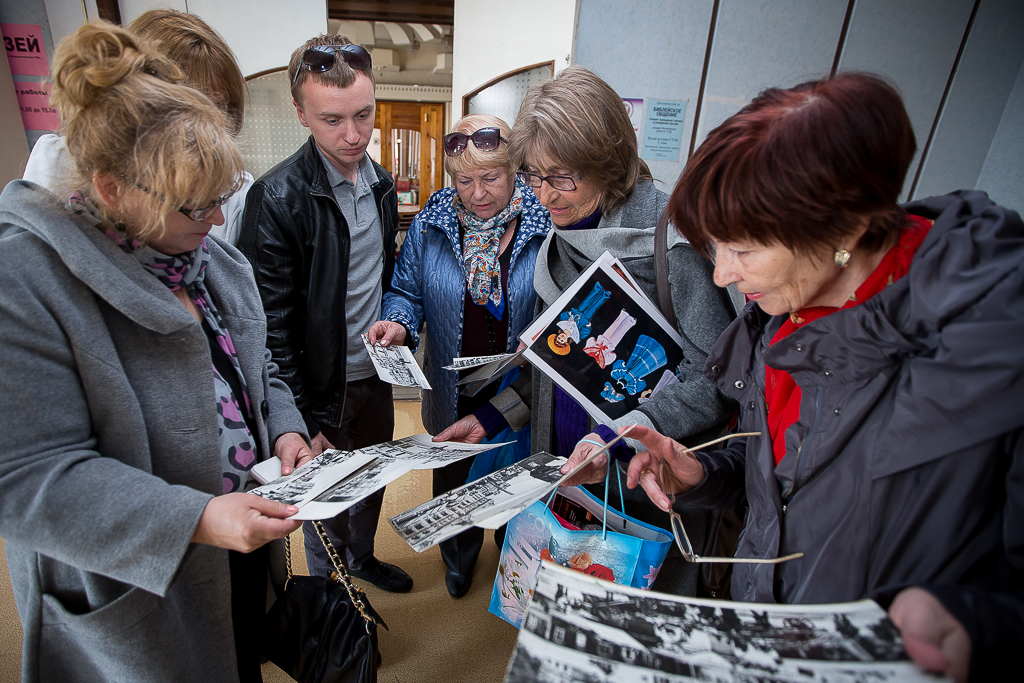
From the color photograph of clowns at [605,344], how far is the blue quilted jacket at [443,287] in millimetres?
472

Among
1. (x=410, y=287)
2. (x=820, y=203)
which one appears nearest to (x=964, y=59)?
(x=820, y=203)

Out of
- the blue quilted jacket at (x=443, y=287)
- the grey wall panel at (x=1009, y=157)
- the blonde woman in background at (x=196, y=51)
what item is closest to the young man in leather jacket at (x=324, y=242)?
the blue quilted jacket at (x=443, y=287)

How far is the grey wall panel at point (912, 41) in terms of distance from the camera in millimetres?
2420

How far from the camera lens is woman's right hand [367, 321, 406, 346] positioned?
1.72 m

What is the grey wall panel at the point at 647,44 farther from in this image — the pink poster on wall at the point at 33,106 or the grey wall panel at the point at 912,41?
the pink poster on wall at the point at 33,106

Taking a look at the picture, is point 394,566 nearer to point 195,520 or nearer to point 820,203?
point 195,520

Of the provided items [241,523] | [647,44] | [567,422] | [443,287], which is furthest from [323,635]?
[647,44]

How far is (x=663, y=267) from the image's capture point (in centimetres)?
122

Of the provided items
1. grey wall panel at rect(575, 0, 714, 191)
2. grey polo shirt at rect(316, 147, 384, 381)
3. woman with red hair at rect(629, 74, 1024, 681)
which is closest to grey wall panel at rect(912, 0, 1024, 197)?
grey wall panel at rect(575, 0, 714, 191)

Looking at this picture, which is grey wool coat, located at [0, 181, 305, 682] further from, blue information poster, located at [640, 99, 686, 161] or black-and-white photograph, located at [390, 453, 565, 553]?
blue information poster, located at [640, 99, 686, 161]

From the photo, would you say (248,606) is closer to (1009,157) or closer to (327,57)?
(327,57)

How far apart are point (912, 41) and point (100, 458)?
3684 millimetres

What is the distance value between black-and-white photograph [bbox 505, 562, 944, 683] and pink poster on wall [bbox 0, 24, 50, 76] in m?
3.92

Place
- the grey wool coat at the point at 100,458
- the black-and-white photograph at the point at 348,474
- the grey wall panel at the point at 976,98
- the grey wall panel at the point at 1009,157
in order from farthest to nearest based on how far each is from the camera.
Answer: the grey wall panel at the point at 1009,157, the grey wall panel at the point at 976,98, the black-and-white photograph at the point at 348,474, the grey wool coat at the point at 100,458
